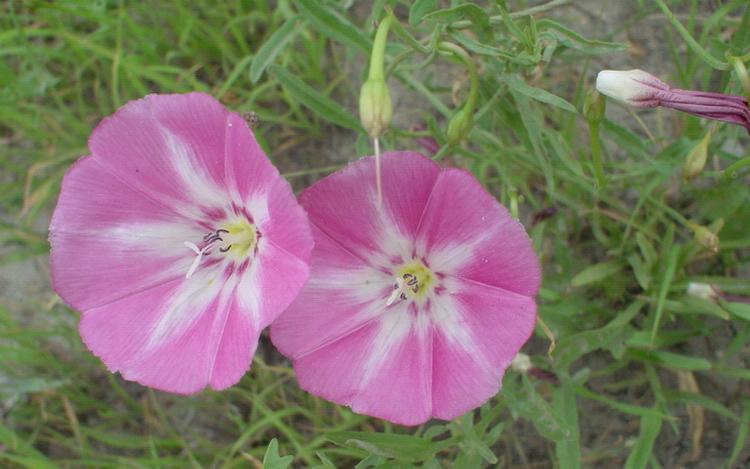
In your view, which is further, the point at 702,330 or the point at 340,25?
the point at 702,330

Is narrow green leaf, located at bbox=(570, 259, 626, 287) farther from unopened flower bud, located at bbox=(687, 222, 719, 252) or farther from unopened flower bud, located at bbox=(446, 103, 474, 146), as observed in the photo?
unopened flower bud, located at bbox=(446, 103, 474, 146)

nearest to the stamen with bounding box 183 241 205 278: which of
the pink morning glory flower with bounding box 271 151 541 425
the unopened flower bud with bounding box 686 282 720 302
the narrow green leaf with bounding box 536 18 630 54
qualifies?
the pink morning glory flower with bounding box 271 151 541 425

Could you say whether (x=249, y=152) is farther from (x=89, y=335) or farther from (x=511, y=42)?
(x=511, y=42)

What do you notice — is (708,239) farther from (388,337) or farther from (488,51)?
(388,337)

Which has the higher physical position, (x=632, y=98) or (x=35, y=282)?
(x=632, y=98)

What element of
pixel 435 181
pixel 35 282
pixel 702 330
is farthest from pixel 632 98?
pixel 35 282

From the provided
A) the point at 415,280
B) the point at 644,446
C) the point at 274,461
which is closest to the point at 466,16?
the point at 415,280
